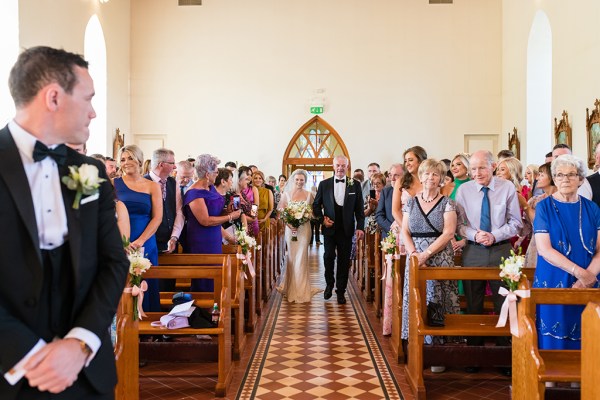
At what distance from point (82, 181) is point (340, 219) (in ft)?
21.3

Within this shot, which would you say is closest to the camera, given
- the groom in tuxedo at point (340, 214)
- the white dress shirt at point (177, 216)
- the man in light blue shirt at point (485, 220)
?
the man in light blue shirt at point (485, 220)

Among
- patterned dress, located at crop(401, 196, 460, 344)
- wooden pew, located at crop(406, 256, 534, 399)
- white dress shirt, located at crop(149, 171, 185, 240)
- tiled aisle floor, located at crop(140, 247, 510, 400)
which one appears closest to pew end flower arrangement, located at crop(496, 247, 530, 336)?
wooden pew, located at crop(406, 256, 534, 399)

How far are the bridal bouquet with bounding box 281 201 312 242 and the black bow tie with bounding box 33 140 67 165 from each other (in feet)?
20.2

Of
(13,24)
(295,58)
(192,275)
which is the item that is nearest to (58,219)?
(192,275)

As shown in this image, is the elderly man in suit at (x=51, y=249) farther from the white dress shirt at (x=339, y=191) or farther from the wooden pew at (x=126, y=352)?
the white dress shirt at (x=339, y=191)

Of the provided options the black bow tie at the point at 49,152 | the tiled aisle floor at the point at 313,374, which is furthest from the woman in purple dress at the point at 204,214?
the black bow tie at the point at 49,152

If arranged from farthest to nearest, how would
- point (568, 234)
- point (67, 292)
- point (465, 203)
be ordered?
point (465, 203) → point (568, 234) → point (67, 292)

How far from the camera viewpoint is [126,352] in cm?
342

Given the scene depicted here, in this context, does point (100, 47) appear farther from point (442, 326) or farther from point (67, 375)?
point (67, 375)

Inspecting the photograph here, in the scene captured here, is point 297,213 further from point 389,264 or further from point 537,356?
point 537,356

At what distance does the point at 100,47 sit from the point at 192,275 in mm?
12049

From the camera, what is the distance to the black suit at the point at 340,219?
8.16 meters

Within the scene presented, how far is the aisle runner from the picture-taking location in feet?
15.1

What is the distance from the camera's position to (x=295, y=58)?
1730cm
